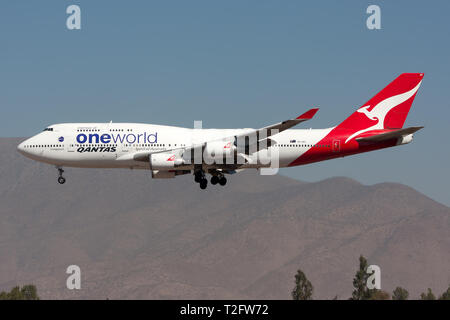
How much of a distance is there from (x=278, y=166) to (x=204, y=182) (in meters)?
6.97

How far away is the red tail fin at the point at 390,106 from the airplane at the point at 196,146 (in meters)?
0.89

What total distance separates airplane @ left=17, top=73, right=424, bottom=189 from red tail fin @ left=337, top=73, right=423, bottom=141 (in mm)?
888

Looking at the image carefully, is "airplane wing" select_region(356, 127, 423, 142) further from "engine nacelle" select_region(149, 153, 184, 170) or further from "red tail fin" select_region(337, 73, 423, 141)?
"engine nacelle" select_region(149, 153, 184, 170)

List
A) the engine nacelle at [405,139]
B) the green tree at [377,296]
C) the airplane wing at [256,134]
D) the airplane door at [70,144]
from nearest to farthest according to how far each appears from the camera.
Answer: the airplane wing at [256,134] < the airplane door at [70,144] < the engine nacelle at [405,139] < the green tree at [377,296]

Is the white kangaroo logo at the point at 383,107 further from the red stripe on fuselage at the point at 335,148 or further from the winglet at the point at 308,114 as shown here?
the winglet at the point at 308,114

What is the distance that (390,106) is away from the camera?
7331 centimetres

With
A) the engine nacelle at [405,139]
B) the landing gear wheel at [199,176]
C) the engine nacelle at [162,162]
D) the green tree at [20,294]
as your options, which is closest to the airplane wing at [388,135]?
the engine nacelle at [405,139]

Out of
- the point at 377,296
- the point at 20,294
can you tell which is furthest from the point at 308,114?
the point at 20,294

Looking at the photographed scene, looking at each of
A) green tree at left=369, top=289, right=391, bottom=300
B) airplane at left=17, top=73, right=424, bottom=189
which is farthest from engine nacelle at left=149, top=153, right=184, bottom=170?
green tree at left=369, top=289, right=391, bottom=300

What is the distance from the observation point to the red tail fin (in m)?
72.2

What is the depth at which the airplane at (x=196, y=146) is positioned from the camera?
65125 mm

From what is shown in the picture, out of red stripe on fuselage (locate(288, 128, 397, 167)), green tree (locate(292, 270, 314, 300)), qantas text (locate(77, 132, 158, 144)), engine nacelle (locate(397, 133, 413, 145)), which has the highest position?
qantas text (locate(77, 132, 158, 144))
